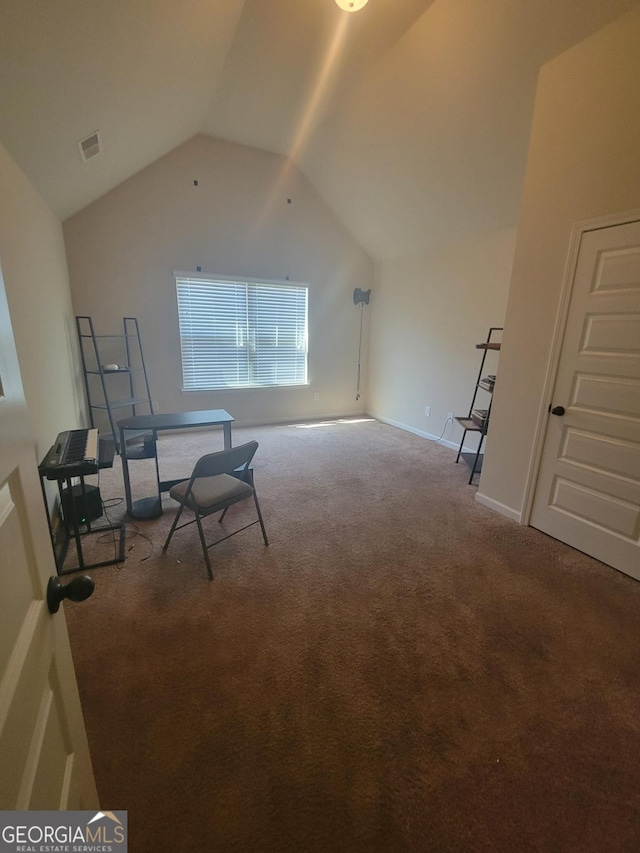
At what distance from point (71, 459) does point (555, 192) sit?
136 inches

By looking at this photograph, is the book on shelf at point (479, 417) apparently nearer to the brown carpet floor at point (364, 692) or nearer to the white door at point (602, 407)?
the white door at point (602, 407)

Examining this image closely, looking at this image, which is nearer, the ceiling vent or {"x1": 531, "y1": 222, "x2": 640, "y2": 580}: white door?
{"x1": 531, "y1": 222, "x2": 640, "y2": 580}: white door

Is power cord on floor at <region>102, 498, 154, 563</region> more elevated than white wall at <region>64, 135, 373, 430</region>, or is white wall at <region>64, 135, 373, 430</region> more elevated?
white wall at <region>64, 135, 373, 430</region>

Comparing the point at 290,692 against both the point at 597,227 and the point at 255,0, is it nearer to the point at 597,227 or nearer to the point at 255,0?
the point at 597,227

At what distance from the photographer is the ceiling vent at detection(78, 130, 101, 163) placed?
2.58 meters

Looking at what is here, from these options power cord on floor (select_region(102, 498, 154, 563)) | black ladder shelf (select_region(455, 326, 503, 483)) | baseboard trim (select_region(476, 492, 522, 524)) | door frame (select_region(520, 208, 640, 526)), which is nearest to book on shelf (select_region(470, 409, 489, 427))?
black ladder shelf (select_region(455, 326, 503, 483))

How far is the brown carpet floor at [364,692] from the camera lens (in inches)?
43.6

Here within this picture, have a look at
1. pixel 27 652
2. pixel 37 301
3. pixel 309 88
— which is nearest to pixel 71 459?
pixel 37 301

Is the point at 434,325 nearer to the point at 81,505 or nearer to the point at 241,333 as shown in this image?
the point at 241,333

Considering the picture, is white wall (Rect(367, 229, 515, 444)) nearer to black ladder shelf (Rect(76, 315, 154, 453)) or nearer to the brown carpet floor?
the brown carpet floor

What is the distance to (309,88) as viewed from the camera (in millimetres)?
3367

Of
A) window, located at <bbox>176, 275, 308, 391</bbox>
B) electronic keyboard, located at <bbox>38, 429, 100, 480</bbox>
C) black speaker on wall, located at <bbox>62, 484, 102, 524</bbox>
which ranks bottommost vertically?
black speaker on wall, located at <bbox>62, 484, 102, 524</bbox>

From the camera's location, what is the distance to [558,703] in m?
1.46

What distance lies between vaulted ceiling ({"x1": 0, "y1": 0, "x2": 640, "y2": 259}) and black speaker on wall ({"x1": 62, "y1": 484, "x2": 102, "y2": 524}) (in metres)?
2.11
